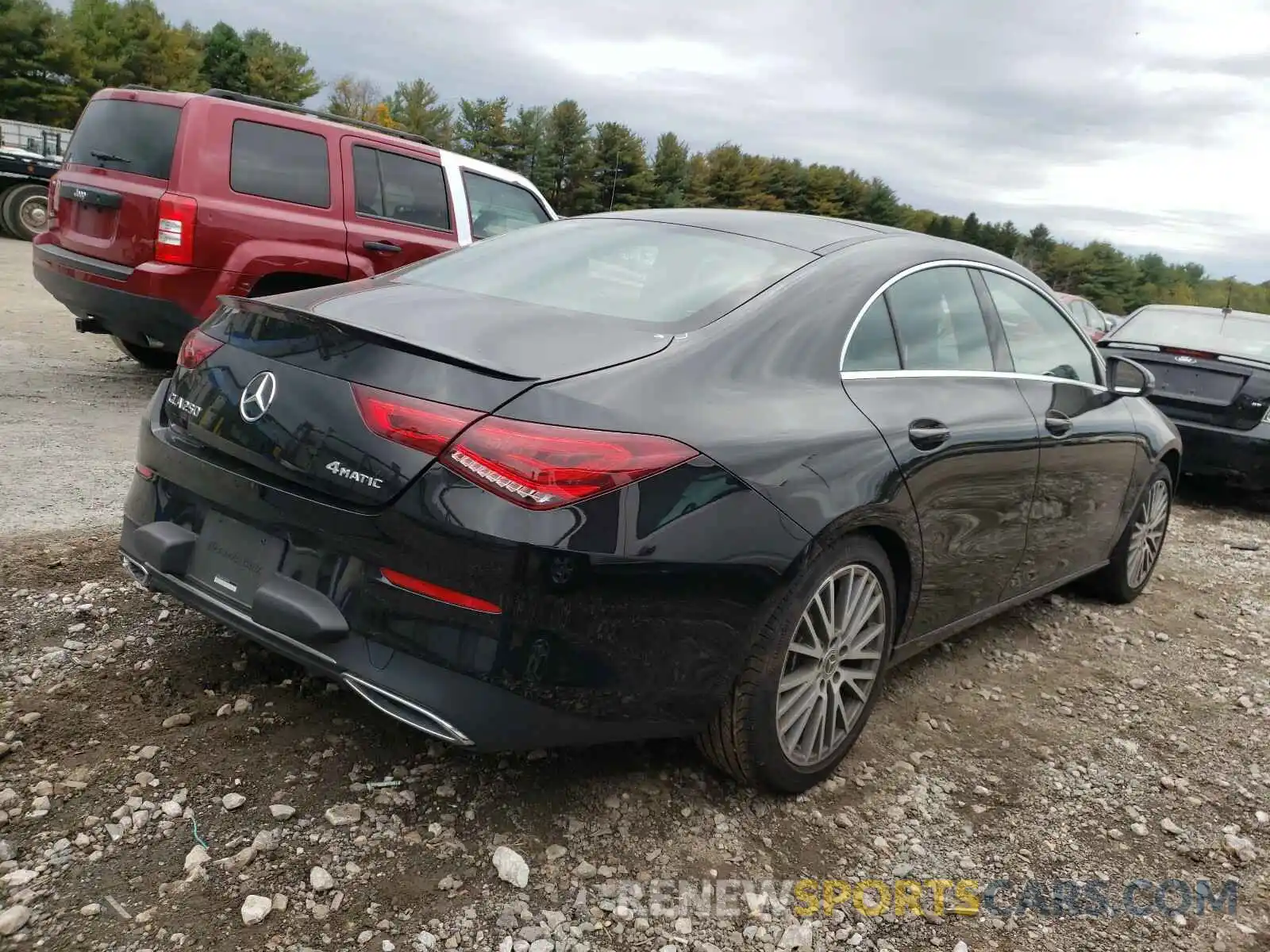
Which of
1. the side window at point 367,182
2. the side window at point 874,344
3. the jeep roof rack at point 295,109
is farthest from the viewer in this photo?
the side window at point 367,182

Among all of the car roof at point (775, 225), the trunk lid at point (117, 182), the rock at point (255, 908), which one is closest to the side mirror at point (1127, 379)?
the car roof at point (775, 225)

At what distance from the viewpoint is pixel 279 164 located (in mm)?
6105

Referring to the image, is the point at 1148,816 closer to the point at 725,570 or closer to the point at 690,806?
the point at 690,806

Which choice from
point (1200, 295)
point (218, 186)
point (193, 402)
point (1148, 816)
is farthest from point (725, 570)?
point (1200, 295)

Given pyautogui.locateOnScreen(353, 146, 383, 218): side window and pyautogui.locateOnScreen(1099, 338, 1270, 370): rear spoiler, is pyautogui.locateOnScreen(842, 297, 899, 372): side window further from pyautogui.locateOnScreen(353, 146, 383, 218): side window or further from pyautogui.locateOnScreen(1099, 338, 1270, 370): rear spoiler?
pyautogui.locateOnScreen(1099, 338, 1270, 370): rear spoiler

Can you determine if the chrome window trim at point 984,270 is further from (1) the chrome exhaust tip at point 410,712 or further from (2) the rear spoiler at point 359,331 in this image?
(1) the chrome exhaust tip at point 410,712

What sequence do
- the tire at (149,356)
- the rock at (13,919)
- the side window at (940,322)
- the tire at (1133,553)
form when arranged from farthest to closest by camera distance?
the tire at (149,356)
the tire at (1133,553)
the side window at (940,322)
the rock at (13,919)

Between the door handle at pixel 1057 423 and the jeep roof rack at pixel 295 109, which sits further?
the jeep roof rack at pixel 295 109

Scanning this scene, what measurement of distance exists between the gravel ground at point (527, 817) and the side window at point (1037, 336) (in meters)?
1.23

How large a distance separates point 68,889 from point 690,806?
1.42 metres

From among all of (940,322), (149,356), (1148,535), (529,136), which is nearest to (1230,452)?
(1148,535)

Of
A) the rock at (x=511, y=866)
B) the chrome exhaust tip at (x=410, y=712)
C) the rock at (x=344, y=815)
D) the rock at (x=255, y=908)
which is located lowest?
the rock at (x=255, y=908)

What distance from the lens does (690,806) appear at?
260 centimetres

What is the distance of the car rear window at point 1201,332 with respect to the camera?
7590 mm
